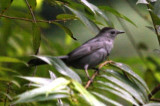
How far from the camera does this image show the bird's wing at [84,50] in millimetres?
2919

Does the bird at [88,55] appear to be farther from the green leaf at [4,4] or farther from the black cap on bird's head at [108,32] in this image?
the green leaf at [4,4]

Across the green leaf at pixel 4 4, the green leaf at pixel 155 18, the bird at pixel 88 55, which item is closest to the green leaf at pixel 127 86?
the green leaf at pixel 155 18

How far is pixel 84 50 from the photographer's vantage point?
3.05 metres

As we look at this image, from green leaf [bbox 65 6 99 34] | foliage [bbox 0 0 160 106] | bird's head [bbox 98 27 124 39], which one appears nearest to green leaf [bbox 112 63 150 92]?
foliage [bbox 0 0 160 106]

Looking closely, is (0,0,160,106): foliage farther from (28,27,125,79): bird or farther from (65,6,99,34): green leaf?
(28,27,125,79): bird

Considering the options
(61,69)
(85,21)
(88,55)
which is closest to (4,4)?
(85,21)

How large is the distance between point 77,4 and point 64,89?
0.94m

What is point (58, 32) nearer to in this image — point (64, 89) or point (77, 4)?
point (77, 4)

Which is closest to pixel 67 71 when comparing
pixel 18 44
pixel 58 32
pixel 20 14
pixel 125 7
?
pixel 20 14

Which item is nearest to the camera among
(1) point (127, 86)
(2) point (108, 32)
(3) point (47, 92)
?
(3) point (47, 92)

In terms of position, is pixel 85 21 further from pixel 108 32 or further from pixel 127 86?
pixel 108 32

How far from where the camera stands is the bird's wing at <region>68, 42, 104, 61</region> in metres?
2.92

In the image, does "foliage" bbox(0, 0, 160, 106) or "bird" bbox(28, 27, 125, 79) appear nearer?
"foliage" bbox(0, 0, 160, 106)

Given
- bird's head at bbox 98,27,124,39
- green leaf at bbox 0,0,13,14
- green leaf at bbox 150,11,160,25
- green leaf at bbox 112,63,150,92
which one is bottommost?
bird's head at bbox 98,27,124,39
